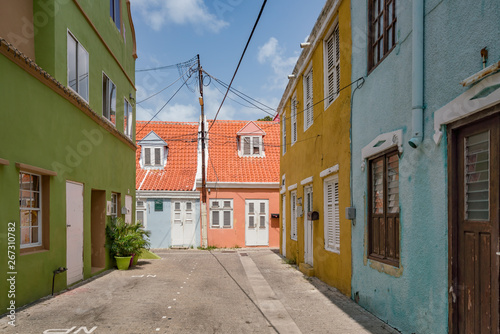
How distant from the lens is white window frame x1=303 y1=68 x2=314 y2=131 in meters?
11.5

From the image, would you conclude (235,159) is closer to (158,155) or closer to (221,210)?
(221,210)

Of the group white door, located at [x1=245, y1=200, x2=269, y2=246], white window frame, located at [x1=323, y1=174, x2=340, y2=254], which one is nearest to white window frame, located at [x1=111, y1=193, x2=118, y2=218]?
white window frame, located at [x1=323, y1=174, x2=340, y2=254]

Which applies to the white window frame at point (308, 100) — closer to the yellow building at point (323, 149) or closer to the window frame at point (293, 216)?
the yellow building at point (323, 149)

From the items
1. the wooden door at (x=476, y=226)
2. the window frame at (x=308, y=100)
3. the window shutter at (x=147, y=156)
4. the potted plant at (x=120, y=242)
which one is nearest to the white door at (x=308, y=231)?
the window frame at (x=308, y=100)

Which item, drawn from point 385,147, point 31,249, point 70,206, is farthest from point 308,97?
point 31,249

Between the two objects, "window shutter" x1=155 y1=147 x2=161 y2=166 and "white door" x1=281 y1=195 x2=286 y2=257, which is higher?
"window shutter" x1=155 y1=147 x2=161 y2=166

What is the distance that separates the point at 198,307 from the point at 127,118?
9134 millimetres

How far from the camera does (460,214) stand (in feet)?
13.6

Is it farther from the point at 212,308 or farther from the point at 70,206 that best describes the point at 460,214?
the point at 70,206

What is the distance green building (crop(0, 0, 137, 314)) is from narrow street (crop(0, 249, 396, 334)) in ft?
2.12

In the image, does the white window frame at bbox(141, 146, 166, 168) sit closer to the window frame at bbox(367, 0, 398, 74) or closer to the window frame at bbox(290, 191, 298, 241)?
the window frame at bbox(290, 191, 298, 241)

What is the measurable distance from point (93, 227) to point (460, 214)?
32.5 feet

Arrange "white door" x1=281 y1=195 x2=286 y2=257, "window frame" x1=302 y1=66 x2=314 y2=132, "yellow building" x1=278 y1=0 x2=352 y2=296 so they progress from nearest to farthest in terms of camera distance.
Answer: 1. "yellow building" x1=278 y1=0 x2=352 y2=296
2. "window frame" x1=302 y1=66 x2=314 y2=132
3. "white door" x1=281 y1=195 x2=286 y2=257

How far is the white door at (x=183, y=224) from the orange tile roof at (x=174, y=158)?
2.78 feet
